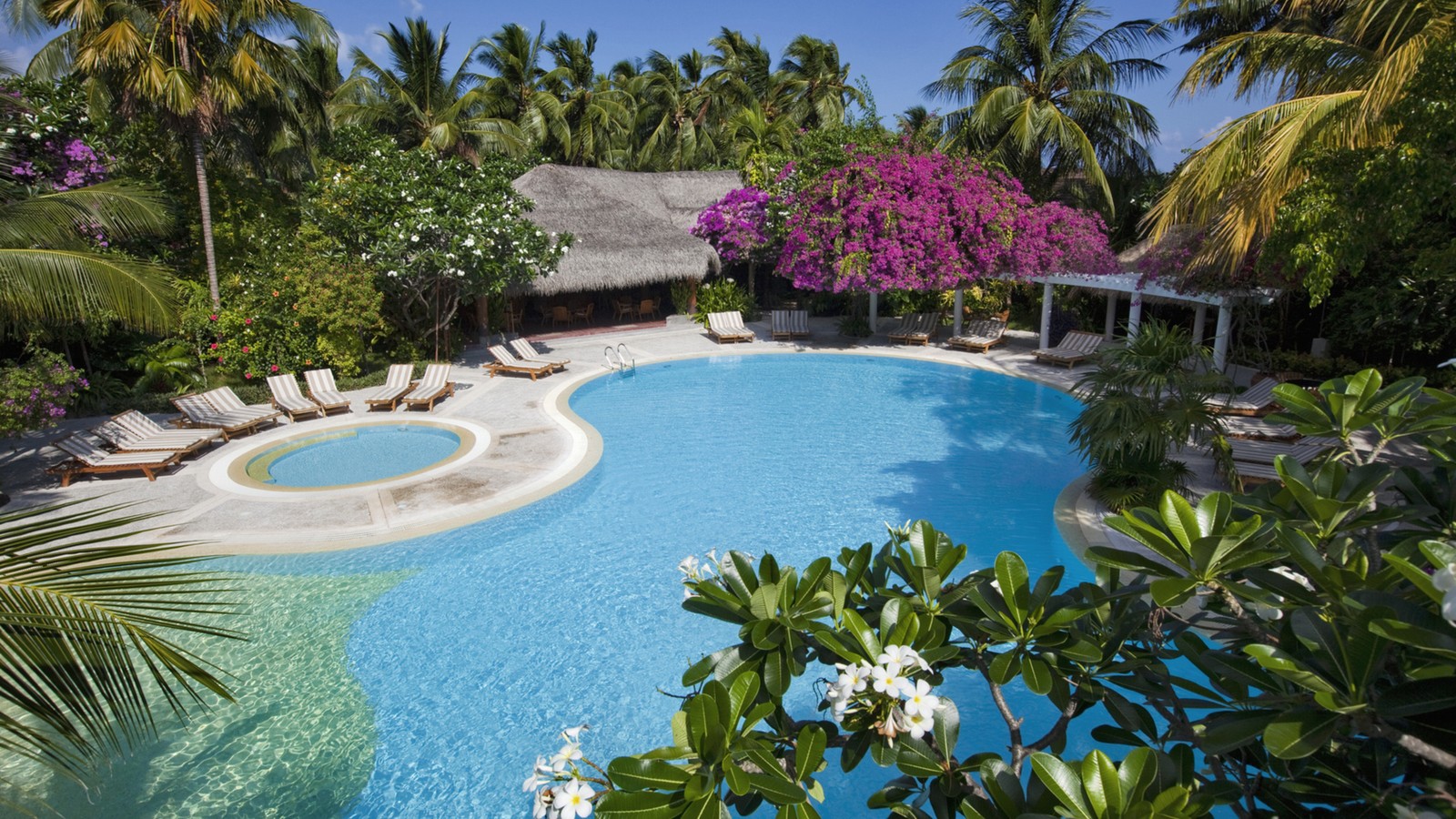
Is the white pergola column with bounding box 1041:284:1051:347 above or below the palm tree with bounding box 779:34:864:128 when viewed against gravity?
below

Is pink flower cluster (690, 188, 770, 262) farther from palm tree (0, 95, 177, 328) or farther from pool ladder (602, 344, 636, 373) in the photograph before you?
palm tree (0, 95, 177, 328)

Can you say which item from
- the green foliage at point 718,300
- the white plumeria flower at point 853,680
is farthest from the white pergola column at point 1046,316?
the white plumeria flower at point 853,680

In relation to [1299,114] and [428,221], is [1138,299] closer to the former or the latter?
[1299,114]

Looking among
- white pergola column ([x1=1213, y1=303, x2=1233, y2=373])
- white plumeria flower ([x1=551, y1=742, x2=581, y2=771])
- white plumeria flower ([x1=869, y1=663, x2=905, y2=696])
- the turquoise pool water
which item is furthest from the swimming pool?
white plumeria flower ([x1=869, y1=663, x2=905, y2=696])

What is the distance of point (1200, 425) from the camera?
27.1 ft

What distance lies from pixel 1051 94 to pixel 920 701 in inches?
846

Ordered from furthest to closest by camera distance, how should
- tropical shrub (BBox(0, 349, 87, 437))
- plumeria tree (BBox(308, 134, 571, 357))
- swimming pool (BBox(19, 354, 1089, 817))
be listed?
plumeria tree (BBox(308, 134, 571, 357))
tropical shrub (BBox(0, 349, 87, 437))
swimming pool (BBox(19, 354, 1089, 817))

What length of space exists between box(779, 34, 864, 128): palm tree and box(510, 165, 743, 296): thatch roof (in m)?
10.4

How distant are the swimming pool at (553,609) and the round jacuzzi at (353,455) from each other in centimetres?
229

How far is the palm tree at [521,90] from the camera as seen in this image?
2723 cm

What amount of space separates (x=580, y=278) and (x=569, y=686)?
15770 mm

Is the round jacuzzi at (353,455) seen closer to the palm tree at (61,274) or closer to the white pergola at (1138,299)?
the palm tree at (61,274)

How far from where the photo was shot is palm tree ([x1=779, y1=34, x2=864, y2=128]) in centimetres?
3166

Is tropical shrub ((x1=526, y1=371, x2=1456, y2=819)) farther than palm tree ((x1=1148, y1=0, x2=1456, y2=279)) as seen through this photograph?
No
